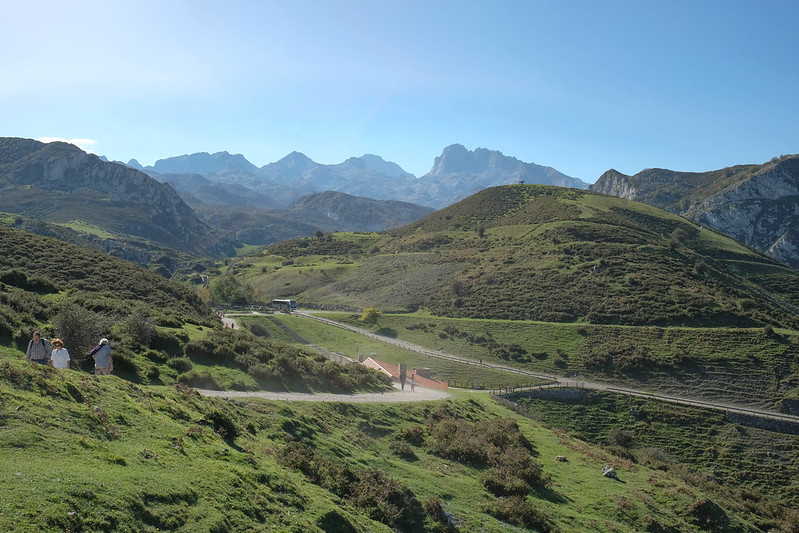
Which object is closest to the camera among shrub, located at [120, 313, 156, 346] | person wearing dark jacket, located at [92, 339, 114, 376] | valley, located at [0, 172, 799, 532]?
valley, located at [0, 172, 799, 532]

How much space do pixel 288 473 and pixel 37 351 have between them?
944 cm

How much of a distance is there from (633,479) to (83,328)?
25.3 m

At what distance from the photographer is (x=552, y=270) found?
77.9 meters

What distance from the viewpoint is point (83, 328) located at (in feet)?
60.8

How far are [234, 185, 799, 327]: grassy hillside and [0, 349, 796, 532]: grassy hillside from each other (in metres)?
42.5

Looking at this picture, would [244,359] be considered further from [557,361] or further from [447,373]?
[557,361]

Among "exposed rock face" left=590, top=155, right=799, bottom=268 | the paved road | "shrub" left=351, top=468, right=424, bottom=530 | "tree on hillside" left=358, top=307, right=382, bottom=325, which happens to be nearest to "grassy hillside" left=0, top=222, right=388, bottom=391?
"shrub" left=351, top=468, right=424, bottom=530

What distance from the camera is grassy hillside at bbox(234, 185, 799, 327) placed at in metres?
64.2

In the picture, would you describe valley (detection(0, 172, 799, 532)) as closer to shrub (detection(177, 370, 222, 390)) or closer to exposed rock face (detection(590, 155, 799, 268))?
shrub (detection(177, 370, 222, 390))

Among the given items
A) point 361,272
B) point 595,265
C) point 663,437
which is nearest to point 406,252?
point 361,272

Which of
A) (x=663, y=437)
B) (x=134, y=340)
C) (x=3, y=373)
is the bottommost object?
(x=663, y=437)

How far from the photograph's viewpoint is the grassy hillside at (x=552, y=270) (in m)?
64.2

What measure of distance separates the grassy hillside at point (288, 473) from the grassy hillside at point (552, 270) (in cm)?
4255

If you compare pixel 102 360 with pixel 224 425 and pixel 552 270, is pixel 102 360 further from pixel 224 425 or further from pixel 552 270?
pixel 552 270
